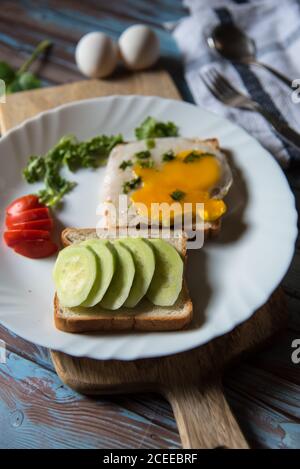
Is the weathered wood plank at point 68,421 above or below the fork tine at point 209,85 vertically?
below

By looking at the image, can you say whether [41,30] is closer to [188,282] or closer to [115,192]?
[115,192]

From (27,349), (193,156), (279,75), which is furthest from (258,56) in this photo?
Result: (27,349)

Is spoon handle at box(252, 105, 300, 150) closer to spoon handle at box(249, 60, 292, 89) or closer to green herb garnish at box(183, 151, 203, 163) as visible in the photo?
spoon handle at box(249, 60, 292, 89)

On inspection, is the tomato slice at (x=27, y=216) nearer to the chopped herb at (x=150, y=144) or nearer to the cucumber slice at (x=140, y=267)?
the cucumber slice at (x=140, y=267)

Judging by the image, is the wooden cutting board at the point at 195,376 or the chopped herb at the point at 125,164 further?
the chopped herb at the point at 125,164

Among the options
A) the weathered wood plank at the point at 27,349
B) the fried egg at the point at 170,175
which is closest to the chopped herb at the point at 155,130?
the fried egg at the point at 170,175

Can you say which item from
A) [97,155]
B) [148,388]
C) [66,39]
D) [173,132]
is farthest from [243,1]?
[148,388]

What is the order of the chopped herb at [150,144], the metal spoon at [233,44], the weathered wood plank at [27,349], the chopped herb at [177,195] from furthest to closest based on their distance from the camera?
1. the metal spoon at [233,44]
2. the chopped herb at [150,144]
3. the chopped herb at [177,195]
4. the weathered wood plank at [27,349]

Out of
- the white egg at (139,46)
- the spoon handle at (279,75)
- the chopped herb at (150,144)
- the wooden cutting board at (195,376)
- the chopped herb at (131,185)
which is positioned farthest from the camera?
the white egg at (139,46)
